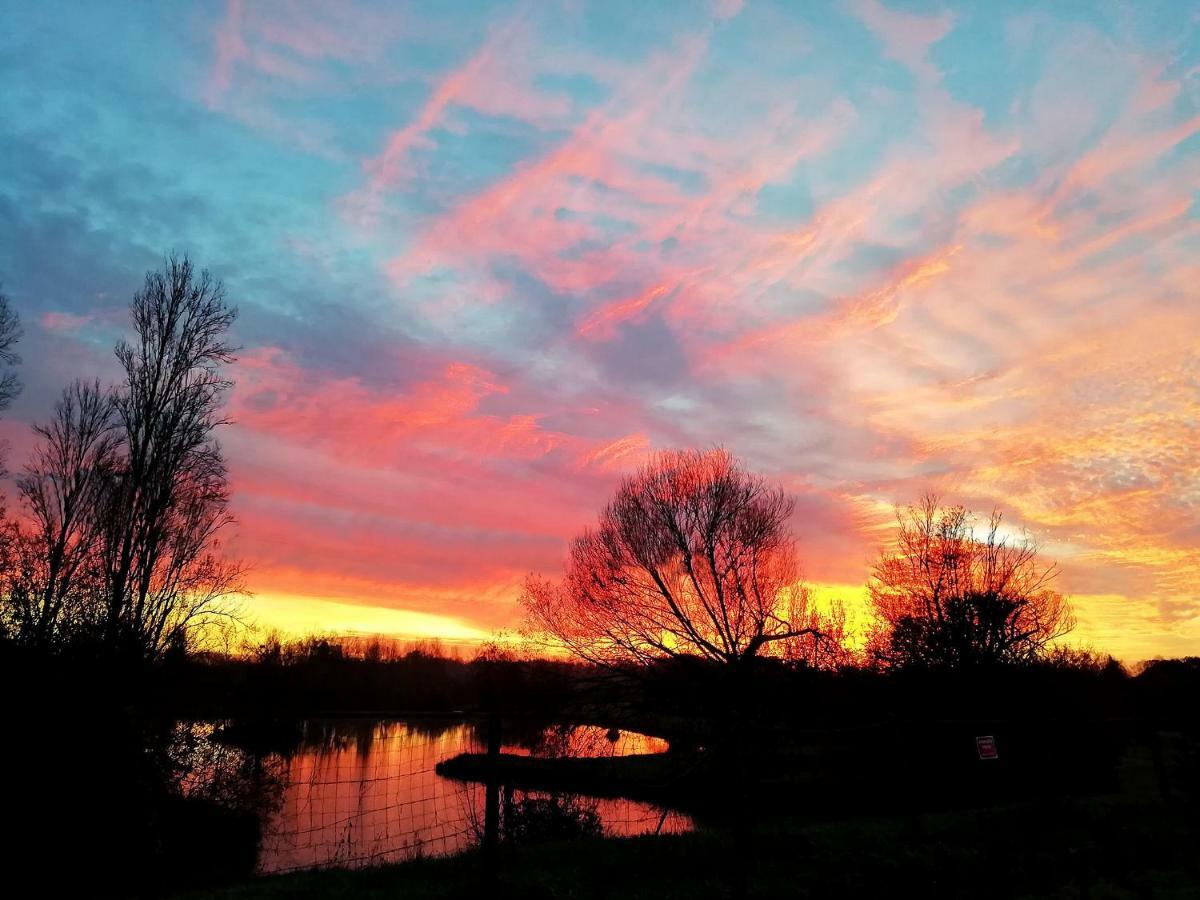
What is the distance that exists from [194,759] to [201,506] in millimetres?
11482

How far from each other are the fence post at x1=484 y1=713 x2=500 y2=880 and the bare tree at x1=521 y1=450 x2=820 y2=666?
61.4 ft

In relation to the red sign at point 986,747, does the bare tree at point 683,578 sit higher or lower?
higher

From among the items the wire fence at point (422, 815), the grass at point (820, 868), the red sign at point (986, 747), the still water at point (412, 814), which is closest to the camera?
the grass at point (820, 868)

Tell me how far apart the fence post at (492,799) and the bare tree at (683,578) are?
18.7 m

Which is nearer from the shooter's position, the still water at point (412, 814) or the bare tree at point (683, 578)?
the still water at point (412, 814)

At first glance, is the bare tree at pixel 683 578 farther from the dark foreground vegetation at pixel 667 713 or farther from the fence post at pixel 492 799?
the fence post at pixel 492 799

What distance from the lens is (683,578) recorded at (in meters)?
26.2

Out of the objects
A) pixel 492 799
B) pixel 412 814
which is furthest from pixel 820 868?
pixel 412 814

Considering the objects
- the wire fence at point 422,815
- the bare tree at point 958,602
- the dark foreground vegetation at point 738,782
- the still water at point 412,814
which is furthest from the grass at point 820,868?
the bare tree at point 958,602

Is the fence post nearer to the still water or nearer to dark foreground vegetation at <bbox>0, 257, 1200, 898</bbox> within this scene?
dark foreground vegetation at <bbox>0, 257, 1200, 898</bbox>

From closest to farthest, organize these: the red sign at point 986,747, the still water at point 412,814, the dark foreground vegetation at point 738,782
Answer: the dark foreground vegetation at point 738,782 < the red sign at point 986,747 < the still water at point 412,814

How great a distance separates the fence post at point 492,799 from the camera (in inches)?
264

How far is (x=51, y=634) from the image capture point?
1220 centimetres

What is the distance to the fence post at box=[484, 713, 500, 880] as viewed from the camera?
6707 millimetres
